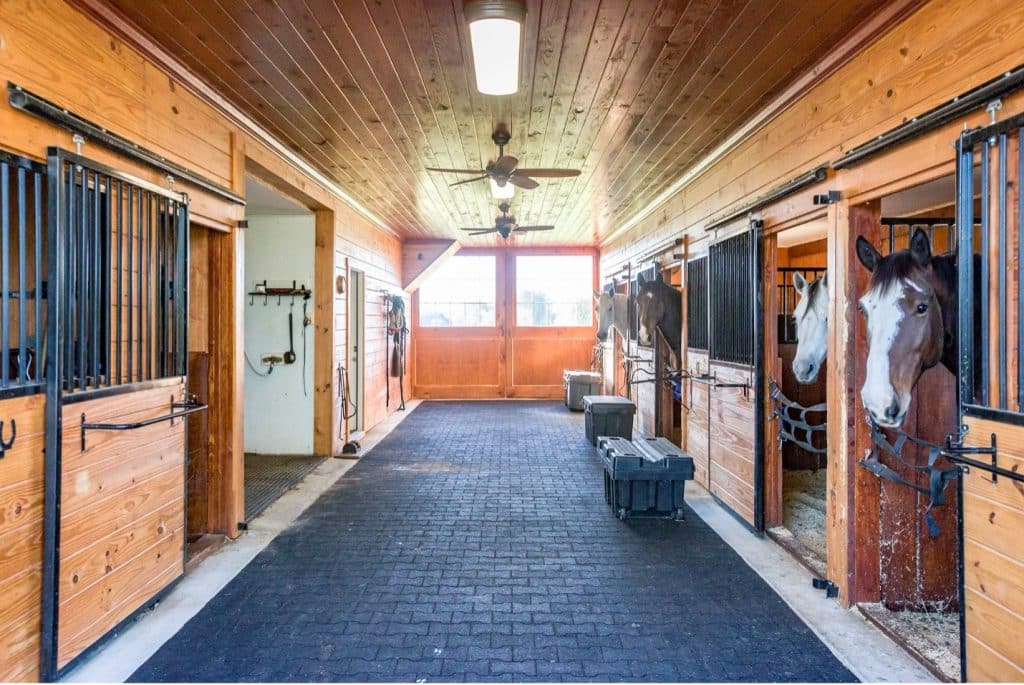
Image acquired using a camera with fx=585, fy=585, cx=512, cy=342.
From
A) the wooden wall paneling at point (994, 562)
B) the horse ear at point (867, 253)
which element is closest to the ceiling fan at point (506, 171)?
the horse ear at point (867, 253)

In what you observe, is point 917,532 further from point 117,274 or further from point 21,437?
point 117,274

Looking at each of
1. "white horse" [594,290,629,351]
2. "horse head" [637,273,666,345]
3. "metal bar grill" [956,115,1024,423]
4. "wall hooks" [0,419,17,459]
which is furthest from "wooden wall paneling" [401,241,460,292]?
"metal bar grill" [956,115,1024,423]

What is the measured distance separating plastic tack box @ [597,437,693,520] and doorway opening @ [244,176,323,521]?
10.5ft

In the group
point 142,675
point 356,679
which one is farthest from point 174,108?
point 356,679

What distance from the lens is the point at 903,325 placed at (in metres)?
2.25

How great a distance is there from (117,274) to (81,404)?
1.95 feet

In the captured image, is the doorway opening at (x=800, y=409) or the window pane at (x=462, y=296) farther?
the window pane at (x=462, y=296)

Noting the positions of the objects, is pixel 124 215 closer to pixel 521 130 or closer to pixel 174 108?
pixel 174 108

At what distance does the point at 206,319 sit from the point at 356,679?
93.9 inches

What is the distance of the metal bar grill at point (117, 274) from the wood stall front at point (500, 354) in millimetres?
7621

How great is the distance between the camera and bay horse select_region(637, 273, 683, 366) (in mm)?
5441

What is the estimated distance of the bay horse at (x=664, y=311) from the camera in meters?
5.44

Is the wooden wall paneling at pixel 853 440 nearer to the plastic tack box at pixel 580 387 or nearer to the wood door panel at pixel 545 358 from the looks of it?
the plastic tack box at pixel 580 387

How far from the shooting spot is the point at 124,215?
8.61 feet
